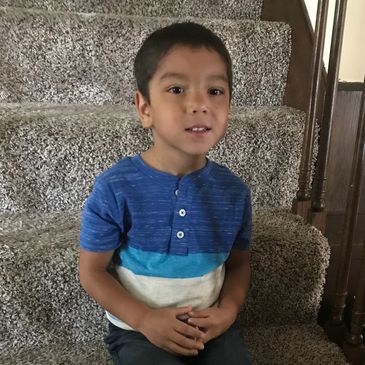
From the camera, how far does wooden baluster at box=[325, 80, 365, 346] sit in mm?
1003

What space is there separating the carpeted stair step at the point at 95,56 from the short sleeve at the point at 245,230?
20.8 inches

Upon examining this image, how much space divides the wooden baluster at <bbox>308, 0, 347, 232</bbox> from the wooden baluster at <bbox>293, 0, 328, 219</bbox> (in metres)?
0.02

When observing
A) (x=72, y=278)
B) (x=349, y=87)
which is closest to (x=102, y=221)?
(x=72, y=278)

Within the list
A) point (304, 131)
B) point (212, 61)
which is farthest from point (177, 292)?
point (304, 131)

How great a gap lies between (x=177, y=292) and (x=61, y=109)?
596mm

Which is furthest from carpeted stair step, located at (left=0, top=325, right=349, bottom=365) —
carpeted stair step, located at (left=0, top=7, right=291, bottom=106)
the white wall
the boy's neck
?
the white wall

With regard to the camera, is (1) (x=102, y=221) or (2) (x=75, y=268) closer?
(1) (x=102, y=221)

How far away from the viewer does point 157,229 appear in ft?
2.83

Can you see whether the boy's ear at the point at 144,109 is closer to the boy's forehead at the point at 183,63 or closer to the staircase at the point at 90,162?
the boy's forehead at the point at 183,63

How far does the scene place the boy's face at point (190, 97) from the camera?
0.80 m

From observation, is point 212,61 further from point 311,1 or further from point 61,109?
point 311,1

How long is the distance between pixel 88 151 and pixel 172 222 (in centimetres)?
36

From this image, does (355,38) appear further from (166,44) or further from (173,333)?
(173,333)

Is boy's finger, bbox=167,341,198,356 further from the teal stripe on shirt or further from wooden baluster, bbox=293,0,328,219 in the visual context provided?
wooden baluster, bbox=293,0,328,219
